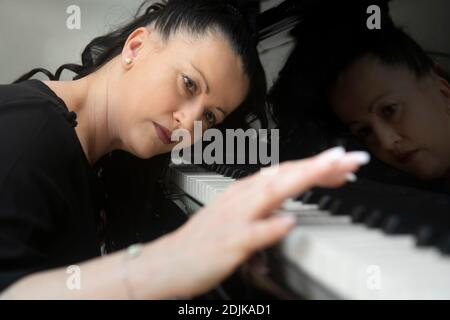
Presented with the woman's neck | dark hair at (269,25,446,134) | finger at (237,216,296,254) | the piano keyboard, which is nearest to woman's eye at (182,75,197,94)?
the woman's neck

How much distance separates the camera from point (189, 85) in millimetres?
970

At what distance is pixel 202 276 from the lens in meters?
0.43

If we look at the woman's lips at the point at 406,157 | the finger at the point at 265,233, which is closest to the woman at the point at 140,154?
the finger at the point at 265,233

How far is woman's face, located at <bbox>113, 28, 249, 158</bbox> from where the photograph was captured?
0.96 metres

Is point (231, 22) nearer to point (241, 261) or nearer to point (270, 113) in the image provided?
point (270, 113)

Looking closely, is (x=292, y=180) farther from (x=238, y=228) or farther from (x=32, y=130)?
(x=32, y=130)

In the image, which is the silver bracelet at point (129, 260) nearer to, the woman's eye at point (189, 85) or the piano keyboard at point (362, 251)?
the piano keyboard at point (362, 251)

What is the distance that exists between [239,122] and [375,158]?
0.44 meters

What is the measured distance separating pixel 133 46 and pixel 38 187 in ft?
1.69

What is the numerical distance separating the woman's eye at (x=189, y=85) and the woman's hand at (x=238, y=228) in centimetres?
55

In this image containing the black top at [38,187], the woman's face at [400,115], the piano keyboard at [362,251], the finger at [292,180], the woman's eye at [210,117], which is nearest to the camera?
the piano keyboard at [362,251]

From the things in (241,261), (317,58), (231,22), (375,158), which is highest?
(231,22)

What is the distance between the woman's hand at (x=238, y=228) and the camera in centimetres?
42

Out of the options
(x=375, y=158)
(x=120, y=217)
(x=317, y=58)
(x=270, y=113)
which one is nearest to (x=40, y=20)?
(x=120, y=217)
